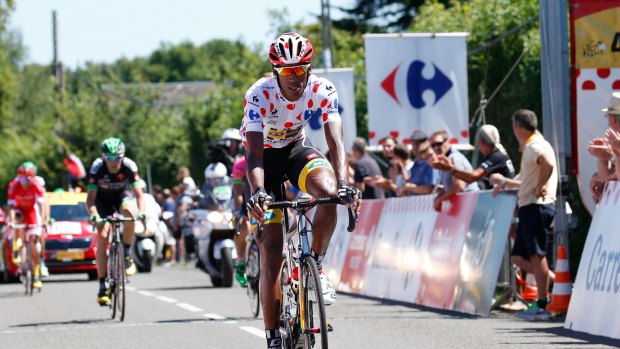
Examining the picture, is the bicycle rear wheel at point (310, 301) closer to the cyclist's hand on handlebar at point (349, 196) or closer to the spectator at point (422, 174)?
the cyclist's hand on handlebar at point (349, 196)

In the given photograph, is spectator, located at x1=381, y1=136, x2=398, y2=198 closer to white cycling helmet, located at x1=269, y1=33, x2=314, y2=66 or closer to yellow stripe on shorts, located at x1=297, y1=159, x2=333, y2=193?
yellow stripe on shorts, located at x1=297, y1=159, x2=333, y2=193

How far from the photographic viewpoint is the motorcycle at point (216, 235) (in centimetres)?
2075

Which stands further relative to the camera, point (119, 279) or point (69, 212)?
point (69, 212)

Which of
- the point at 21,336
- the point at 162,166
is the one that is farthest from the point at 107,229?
the point at 162,166

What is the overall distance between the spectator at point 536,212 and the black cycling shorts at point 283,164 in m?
4.91

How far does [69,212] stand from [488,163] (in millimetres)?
14063

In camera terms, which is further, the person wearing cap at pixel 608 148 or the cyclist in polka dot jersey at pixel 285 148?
the person wearing cap at pixel 608 148

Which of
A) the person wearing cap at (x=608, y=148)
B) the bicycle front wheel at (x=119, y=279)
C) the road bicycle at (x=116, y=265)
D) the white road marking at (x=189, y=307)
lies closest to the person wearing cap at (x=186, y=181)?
the white road marking at (x=189, y=307)

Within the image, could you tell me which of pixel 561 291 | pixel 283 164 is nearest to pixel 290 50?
pixel 283 164

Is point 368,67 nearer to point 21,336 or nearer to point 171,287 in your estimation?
point 171,287

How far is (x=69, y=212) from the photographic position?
27.5m

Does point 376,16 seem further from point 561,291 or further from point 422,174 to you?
point 561,291

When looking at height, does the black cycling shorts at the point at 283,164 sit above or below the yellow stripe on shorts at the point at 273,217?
above

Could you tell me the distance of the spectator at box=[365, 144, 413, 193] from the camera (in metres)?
18.8
